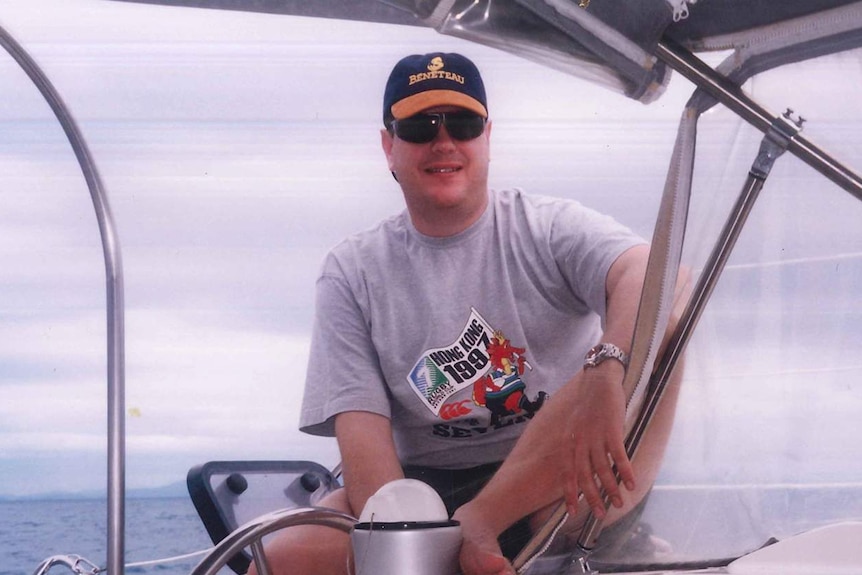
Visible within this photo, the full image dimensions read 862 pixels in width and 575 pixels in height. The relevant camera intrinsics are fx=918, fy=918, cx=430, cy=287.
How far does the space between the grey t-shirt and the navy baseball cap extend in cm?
15

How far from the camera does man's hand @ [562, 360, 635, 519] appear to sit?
0.71 meters

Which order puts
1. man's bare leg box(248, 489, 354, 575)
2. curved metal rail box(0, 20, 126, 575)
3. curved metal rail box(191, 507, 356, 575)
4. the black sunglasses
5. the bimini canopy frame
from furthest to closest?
the black sunglasses, curved metal rail box(0, 20, 126, 575), man's bare leg box(248, 489, 354, 575), curved metal rail box(191, 507, 356, 575), the bimini canopy frame

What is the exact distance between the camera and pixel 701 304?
2.32 ft

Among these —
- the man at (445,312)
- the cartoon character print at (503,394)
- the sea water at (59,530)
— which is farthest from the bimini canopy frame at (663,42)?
the sea water at (59,530)

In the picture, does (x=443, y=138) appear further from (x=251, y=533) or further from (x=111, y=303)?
(x=251, y=533)

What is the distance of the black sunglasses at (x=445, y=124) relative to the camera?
1185 millimetres

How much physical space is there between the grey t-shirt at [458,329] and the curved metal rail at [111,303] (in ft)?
0.74

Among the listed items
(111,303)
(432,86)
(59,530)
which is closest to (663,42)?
(432,86)

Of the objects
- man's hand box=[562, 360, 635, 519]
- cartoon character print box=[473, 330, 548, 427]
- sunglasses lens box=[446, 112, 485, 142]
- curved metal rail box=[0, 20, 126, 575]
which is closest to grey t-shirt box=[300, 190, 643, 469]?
cartoon character print box=[473, 330, 548, 427]

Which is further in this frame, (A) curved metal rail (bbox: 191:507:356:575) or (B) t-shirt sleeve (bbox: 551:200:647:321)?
(B) t-shirt sleeve (bbox: 551:200:647:321)

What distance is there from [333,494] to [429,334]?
0.23 m

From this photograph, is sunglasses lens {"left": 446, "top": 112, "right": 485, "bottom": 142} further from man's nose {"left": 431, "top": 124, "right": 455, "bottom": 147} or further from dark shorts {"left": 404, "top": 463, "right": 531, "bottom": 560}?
dark shorts {"left": 404, "top": 463, "right": 531, "bottom": 560}

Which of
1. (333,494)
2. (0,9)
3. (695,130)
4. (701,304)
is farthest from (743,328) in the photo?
(0,9)

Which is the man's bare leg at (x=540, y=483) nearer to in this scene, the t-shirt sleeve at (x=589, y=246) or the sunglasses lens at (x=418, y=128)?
the t-shirt sleeve at (x=589, y=246)
